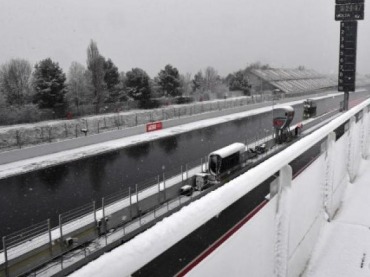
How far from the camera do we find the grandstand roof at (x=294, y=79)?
99562mm

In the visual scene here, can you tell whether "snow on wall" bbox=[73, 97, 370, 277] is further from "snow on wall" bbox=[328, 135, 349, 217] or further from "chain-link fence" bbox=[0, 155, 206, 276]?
"chain-link fence" bbox=[0, 155, 206, 276]

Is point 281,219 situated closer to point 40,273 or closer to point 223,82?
point 40,273

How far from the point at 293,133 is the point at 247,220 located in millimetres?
35920

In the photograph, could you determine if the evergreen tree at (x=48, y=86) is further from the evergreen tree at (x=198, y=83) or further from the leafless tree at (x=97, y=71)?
the evergreen tree at (x=198, y=83)

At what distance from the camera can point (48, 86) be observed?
45.8 m

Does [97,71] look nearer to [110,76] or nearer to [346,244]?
[110,76]

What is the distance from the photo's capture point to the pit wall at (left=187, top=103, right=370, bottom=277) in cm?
179

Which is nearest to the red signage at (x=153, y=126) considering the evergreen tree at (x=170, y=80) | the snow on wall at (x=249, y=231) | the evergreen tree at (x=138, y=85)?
the evergreen tree at (x=138, y=85)

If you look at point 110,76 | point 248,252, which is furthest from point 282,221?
point 110,76

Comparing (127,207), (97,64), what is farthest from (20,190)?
(97,64)

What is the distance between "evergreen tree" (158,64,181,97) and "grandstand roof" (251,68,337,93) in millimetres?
40132

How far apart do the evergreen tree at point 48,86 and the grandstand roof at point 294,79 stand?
62.9 metres

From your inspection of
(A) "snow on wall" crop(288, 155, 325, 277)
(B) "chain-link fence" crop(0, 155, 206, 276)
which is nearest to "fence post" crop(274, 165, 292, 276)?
(A) "snow on wall" crop(288, 155, 325, 277)

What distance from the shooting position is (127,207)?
15859 mm
